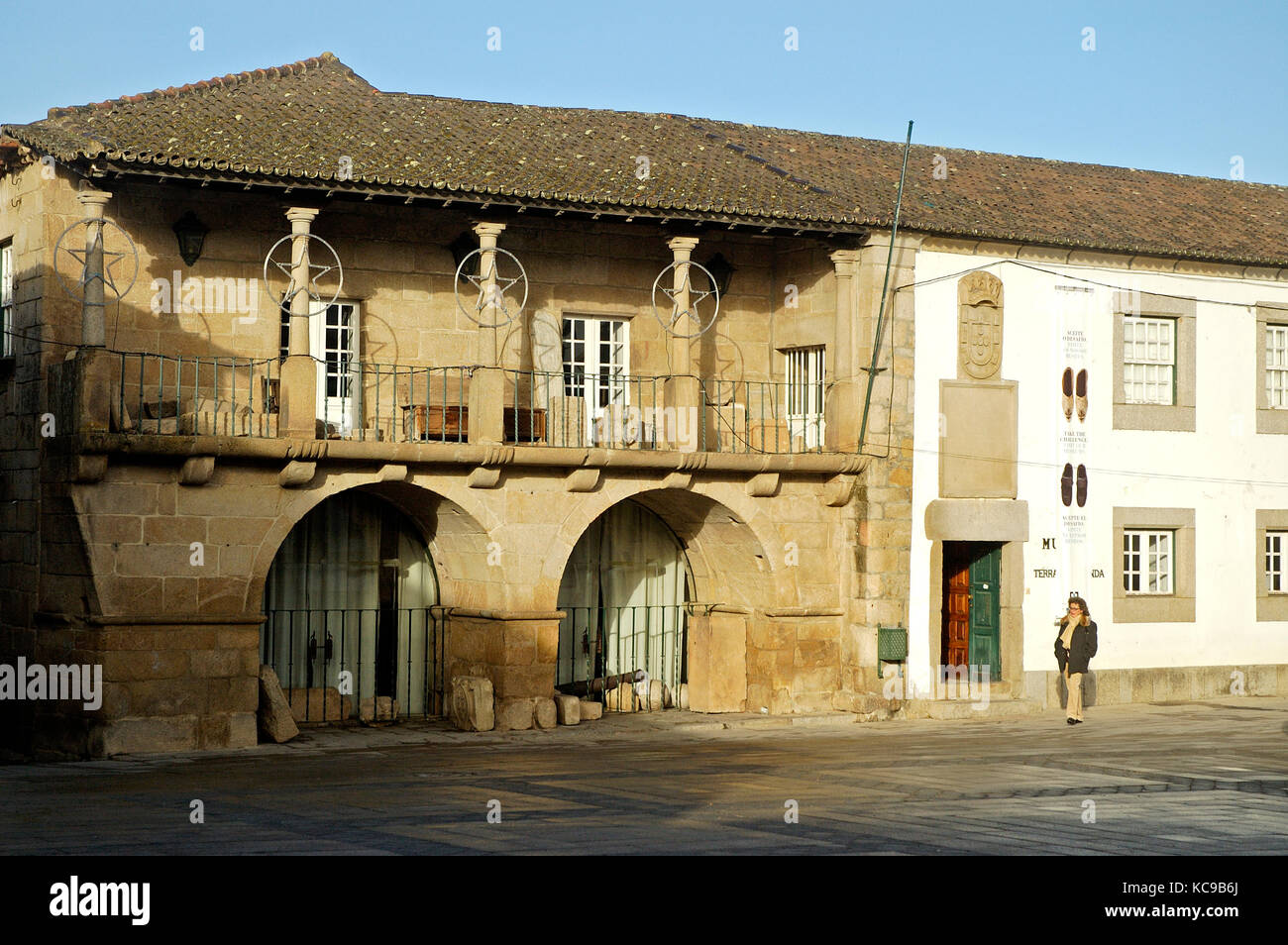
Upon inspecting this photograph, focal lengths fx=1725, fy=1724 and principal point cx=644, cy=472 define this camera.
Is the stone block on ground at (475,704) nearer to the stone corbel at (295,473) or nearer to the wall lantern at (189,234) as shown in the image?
the stone corbel at (295,473)

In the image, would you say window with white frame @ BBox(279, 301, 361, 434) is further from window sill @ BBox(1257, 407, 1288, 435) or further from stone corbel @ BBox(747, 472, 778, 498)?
window sill @ BBox(1257, 407, 1288, 435)

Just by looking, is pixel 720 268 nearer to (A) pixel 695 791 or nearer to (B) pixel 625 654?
(B) pixel 625 654

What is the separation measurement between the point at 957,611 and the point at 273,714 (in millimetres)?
8925

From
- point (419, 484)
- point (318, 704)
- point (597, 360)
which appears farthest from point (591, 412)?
point (318, 704)

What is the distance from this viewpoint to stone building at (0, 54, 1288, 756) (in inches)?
671

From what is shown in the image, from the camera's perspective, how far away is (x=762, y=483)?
20.1 metres

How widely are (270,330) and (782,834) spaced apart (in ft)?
33.0

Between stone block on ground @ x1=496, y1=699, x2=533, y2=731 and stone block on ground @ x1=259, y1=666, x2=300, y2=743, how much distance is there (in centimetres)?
225

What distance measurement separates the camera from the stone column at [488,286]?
18.6 meters

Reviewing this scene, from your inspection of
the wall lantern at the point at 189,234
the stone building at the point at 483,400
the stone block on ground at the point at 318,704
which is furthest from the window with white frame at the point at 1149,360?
the wall lantern at the point at 189,234

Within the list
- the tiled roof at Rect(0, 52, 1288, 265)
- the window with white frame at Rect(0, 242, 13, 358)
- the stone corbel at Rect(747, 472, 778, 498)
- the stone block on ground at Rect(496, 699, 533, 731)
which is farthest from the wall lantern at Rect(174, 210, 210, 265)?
the stone corbel at Rect(747, 472, 778, 498)

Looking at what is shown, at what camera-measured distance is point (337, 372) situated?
19328 mm

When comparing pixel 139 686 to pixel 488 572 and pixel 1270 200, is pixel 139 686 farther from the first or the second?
pixel 1270 200
